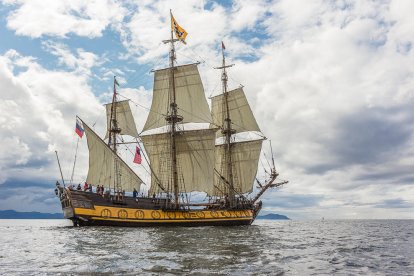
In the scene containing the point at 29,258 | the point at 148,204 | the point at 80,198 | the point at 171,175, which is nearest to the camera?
the point at 29,258

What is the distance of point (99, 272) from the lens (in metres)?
16.5

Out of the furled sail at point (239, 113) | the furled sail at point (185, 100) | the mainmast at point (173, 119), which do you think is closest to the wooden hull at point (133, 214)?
the mainmast at point (173, 119)

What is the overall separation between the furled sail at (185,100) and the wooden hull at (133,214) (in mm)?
17701

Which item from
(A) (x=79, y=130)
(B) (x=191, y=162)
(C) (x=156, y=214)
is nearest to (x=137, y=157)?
(C) (x=156, y=214)

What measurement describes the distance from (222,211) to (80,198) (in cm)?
2337

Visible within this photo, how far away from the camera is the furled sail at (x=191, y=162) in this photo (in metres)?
66.9

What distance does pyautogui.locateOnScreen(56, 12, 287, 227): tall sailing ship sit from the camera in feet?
180

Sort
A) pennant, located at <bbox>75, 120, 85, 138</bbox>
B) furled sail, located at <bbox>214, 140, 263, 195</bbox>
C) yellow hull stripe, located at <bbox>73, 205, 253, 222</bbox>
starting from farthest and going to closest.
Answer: furled sail, located at <bbox>214, 140, 263, 195</bbox> < pennant, located at <bbox>75, 120, 85, 138</bbox> < yellow hull stripe, located at <bbox>73, 205, 253, 222</bbox>

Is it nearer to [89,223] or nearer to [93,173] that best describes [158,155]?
[93,173]

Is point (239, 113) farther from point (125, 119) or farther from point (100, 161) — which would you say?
point (100, 161)

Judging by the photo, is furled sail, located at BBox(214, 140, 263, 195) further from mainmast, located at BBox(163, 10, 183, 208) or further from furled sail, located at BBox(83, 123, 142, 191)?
furled sail, located at BBox(83, 123, 142, 191)

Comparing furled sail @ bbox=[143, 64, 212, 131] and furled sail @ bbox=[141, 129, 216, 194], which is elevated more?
furled sail @ bbox=[143, 64, 212, 131]

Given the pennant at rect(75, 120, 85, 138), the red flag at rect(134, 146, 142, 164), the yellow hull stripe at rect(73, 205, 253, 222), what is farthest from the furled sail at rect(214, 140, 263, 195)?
the pennant at rect(75, 120, 85, 138)

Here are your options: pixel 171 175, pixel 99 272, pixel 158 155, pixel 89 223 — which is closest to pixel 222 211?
pixel 171 175
